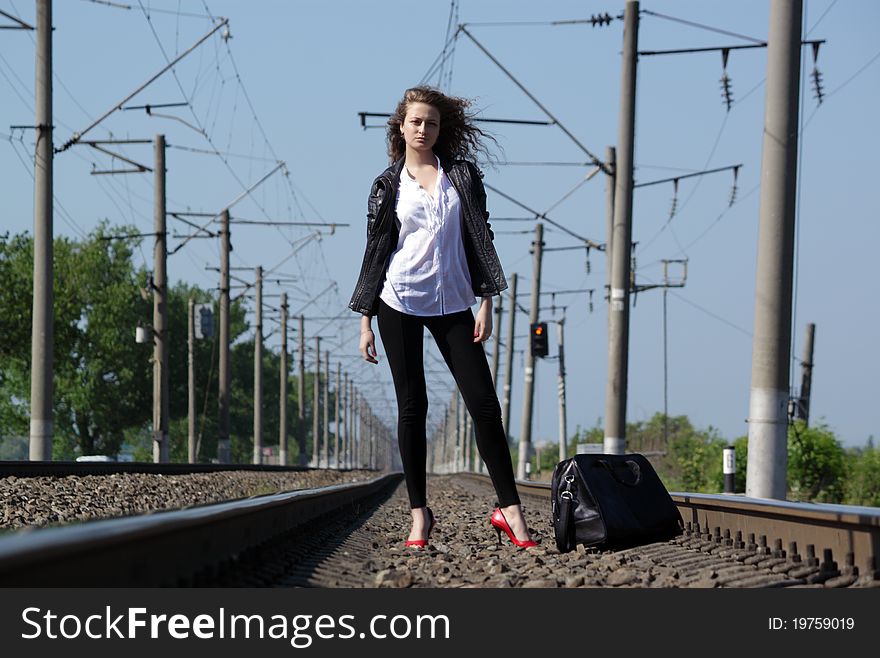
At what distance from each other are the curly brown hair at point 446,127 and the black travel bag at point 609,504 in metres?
1.66

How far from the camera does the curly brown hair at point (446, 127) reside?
6.86 meters

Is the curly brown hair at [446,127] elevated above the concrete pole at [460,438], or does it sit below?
above

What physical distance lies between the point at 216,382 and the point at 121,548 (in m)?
84.6

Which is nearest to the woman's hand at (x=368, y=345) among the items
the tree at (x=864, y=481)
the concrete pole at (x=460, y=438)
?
the tree at (x=864, y=481)

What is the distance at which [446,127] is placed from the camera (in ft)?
22.9

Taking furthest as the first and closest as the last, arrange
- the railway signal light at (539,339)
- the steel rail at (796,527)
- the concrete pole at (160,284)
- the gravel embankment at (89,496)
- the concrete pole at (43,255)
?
the concrete pole at (160,284) < the railway signal light at (539,339) < the concrete pole at (43,255) < the gravel embankment at (89,496) < the steel rail at (796,527)

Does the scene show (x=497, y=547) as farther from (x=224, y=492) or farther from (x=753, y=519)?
(x=224, y=492)

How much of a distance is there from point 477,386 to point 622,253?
1568cm

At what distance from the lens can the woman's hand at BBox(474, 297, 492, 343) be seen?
648 cm

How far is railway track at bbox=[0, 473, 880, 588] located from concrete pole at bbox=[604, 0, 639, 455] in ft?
44.0

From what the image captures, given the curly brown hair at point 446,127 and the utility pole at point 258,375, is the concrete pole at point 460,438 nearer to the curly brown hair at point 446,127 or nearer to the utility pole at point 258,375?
the utility pole at point 258,375

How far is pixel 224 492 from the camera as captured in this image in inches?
765
